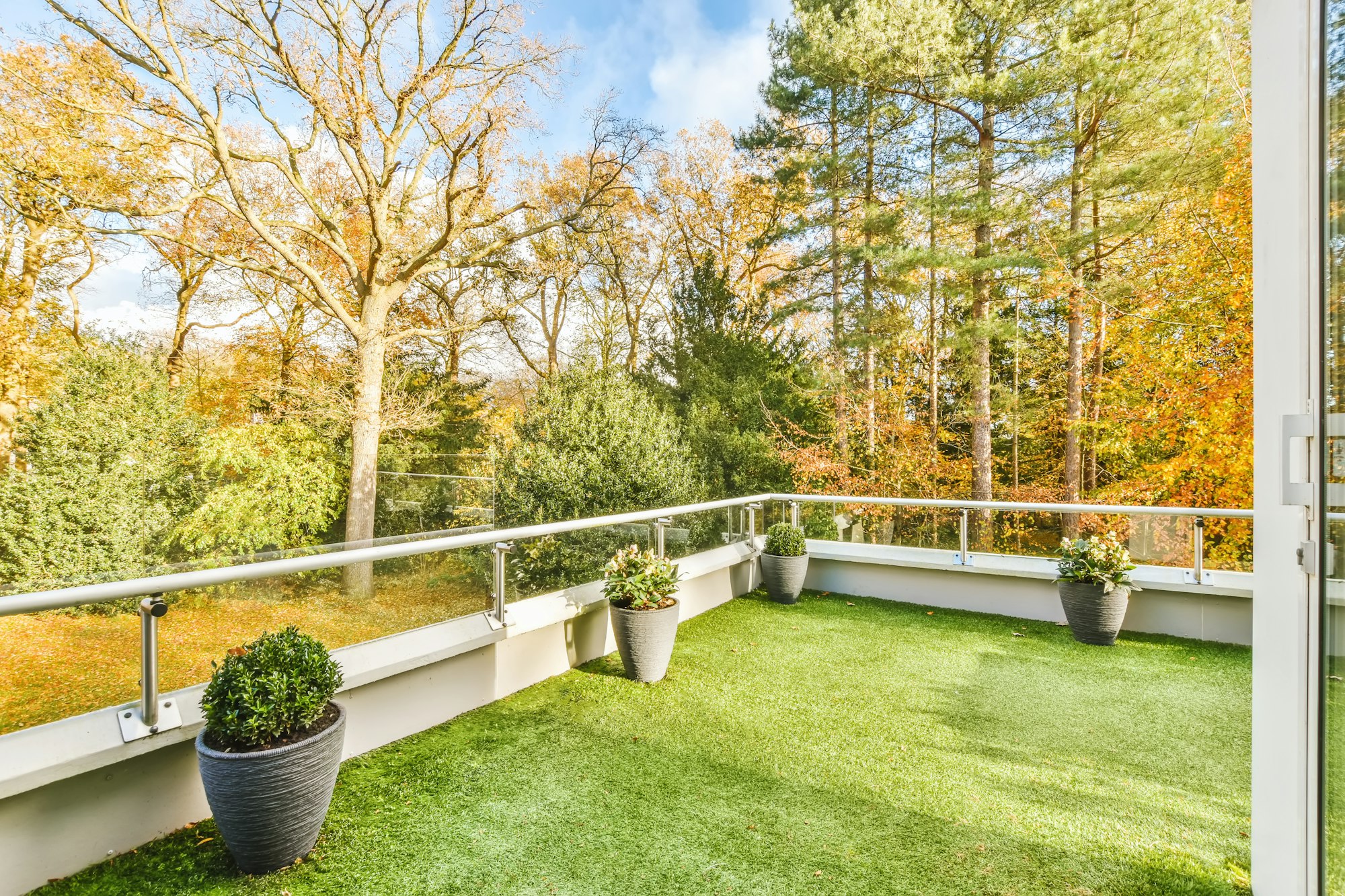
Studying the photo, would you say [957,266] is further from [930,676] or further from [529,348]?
[529,348]

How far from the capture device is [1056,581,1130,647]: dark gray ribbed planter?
4.31 meters

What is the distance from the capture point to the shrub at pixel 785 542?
18.0ft

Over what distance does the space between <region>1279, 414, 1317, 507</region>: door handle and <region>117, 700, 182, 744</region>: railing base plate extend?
335cm

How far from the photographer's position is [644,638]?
11.9ft

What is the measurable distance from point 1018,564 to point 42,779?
5784 mm

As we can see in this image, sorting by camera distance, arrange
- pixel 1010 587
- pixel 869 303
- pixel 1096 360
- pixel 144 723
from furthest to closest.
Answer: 1. pixel 869 303
2. pixel 1096 360
3. pixel 1010 587
4. pixel 144 723

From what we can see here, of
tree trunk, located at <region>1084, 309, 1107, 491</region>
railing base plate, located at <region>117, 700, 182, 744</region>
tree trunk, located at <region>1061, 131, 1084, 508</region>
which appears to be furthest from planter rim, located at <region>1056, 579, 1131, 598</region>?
tree trunk, located at <region>1061, 131, 1084, 508</region>

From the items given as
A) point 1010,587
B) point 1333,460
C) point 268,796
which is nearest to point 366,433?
point 268,796

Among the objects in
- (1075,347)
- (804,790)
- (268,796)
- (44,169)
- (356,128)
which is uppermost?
(356,128)

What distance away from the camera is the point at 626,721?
3201mm

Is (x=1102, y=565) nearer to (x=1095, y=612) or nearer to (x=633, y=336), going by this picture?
(x=1095, y=612)

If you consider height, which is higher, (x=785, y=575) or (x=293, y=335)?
(x=293, y=335)

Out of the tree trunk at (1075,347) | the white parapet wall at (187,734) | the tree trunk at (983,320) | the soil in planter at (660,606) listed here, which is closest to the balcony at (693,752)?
the white parapet wall at (187,734)

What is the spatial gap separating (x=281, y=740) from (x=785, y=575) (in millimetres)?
4095
